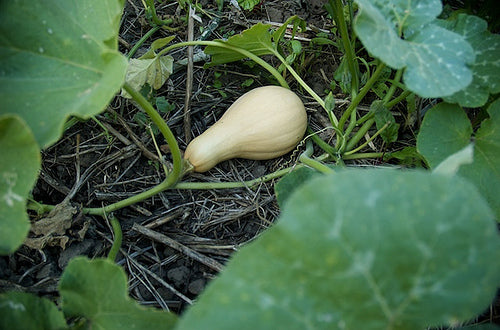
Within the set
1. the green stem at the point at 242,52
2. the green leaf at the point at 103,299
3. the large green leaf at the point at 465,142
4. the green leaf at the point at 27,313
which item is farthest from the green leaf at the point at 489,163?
the green leaf at the point at 27,313

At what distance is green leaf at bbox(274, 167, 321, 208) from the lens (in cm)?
130

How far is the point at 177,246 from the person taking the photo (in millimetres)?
1538

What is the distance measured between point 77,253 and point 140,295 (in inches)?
9.5

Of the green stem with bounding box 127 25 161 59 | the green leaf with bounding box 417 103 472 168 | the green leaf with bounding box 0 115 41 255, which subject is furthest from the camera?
the green stem with bounding box 127 25 161 59

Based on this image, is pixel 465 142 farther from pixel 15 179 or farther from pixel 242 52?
pixel 15 179

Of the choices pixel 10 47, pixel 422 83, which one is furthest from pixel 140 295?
pixel 422 83

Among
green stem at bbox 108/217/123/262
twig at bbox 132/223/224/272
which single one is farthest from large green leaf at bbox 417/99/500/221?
green stem at bbox 108/217/123/262

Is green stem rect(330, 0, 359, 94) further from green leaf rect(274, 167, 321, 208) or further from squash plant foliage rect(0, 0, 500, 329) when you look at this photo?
green leaf rect(274, 167, 321, 208)

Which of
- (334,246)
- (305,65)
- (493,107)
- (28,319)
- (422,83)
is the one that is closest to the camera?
(334,246)

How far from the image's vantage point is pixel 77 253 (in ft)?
4.94

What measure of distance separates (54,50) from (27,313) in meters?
0.64

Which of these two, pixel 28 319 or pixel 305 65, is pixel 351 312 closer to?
pixel 28 319

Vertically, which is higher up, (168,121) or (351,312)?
(351,312)

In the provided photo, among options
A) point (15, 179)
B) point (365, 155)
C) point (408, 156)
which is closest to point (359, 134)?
point (365, 155)
